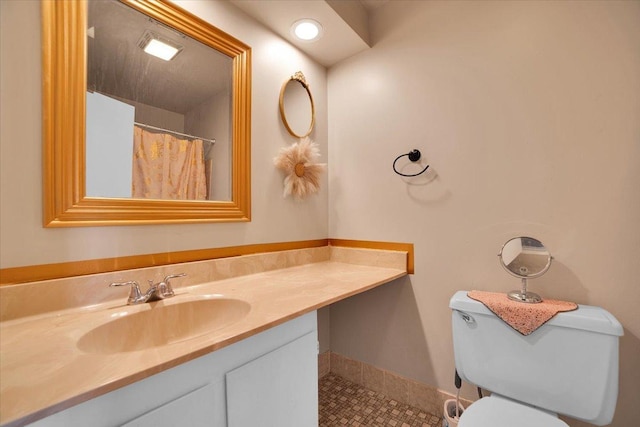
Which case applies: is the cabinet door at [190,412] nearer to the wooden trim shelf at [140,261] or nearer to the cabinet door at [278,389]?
the cabinet door at [278,389]

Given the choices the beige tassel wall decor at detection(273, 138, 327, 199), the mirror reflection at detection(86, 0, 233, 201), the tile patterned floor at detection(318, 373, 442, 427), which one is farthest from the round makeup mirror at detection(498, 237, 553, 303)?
the mirror reflection at detection(86, 0, 233, 201)

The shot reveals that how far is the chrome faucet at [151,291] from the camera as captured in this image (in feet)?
3.26

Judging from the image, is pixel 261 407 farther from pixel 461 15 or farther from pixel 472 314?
pixel 461 15

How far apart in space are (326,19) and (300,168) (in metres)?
0.84

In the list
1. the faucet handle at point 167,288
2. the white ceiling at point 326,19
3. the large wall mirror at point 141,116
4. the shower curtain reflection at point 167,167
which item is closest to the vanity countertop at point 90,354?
the faucet handle at point 167,288

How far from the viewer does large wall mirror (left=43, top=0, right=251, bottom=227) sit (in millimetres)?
912

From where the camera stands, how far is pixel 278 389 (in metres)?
0.90

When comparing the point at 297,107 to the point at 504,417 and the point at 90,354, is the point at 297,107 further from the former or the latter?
the point at 504,417

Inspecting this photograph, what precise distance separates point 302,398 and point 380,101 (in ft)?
5.29

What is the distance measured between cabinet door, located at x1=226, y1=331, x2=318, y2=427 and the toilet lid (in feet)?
1.71

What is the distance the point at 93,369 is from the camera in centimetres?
57

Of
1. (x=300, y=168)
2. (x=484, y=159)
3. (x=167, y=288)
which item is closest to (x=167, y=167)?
(x=167, y=288)

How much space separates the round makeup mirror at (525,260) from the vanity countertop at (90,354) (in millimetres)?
609

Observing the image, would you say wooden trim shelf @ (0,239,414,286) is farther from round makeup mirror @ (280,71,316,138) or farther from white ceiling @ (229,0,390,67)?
white ceiling @ (229,0,390,67)
